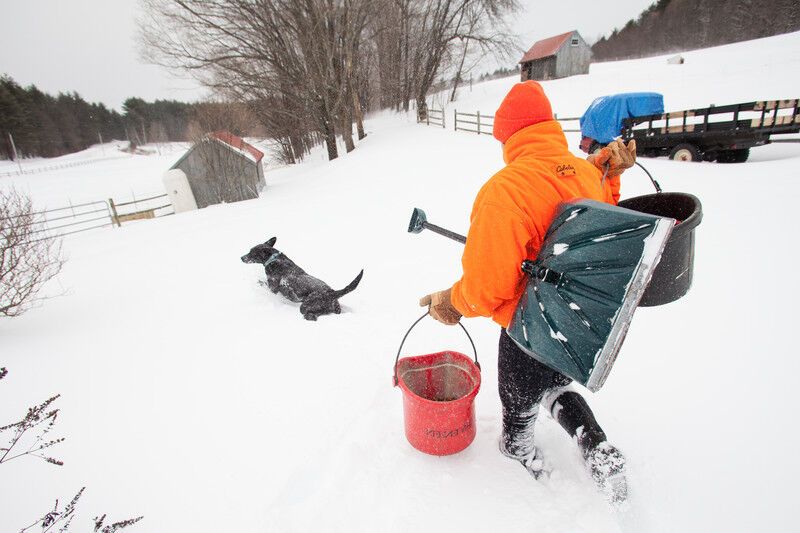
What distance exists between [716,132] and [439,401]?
8.59 m

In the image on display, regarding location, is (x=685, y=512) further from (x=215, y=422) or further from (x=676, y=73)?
(x=676, y=73)

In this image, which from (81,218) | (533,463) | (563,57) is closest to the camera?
(533,463)

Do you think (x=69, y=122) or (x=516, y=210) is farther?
(x=69, y=122)

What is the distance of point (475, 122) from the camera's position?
1530 centimetres

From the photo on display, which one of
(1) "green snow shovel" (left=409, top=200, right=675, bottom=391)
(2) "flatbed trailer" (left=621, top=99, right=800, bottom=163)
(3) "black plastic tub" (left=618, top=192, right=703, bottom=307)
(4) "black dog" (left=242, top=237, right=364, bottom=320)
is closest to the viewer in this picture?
(1) "green snow shovel" (left=409, top=200, right=675, bottom=391)

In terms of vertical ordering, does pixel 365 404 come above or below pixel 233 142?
below

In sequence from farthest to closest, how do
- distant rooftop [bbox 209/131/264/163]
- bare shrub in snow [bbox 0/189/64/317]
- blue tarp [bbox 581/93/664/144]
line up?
distant rooftop [bbox 209/131/264/163], blue tarp [bbox 581/93/664/144], bare shrub in snow [bbox 0/189/64/317]

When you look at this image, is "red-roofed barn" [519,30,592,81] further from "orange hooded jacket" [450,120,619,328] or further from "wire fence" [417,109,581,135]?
"orange hooded jacket" [450,120,619,328]

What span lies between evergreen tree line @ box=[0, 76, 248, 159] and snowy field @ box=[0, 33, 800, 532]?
1771 centimetres

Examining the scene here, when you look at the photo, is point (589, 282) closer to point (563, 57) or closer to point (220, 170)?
point (220, 170)

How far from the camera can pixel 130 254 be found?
22.3ft

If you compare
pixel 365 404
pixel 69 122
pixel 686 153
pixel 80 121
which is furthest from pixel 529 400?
pixel 80 121

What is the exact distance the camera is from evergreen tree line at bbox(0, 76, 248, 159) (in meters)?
20.3

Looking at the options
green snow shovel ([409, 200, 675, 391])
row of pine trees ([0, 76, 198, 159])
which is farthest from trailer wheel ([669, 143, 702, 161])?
row of pine trees ([0, 76, 198, 159])
